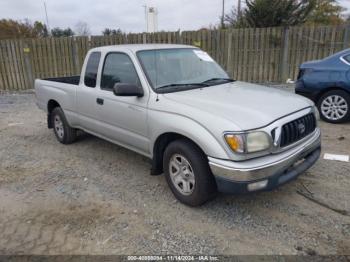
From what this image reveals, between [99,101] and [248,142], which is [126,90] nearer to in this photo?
[99,101]

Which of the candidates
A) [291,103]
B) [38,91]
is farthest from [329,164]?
[38,91]

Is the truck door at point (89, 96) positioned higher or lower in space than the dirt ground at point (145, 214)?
higher

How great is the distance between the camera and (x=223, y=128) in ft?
9.61

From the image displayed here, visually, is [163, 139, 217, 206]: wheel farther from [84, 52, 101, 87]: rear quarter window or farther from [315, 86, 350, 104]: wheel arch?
[315, 86, 350, 104]: wheel arch

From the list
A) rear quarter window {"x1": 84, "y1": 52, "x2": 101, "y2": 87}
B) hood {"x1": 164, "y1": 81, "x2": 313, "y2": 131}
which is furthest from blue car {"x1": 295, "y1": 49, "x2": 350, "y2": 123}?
rear quarter window {"x1": 84, "y1": 52, "x2": 101, "y2": 87}

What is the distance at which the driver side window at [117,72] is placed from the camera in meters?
4.07

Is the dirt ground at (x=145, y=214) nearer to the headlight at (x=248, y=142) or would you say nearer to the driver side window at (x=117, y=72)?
the headlight at (x=248, y=142)

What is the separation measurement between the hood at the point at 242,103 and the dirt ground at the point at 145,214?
1100mm

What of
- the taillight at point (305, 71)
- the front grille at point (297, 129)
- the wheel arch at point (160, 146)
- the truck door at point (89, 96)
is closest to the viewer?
the front grille at point (297, 129)

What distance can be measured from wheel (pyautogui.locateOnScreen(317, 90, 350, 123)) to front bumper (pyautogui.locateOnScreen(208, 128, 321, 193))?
385cm

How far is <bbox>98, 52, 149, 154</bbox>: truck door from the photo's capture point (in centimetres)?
387

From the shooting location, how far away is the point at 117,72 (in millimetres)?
4352

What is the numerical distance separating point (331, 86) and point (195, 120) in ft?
14.7

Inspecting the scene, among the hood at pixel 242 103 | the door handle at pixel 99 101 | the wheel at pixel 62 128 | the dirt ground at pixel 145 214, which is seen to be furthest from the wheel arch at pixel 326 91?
the wheel at pixel 62 128
